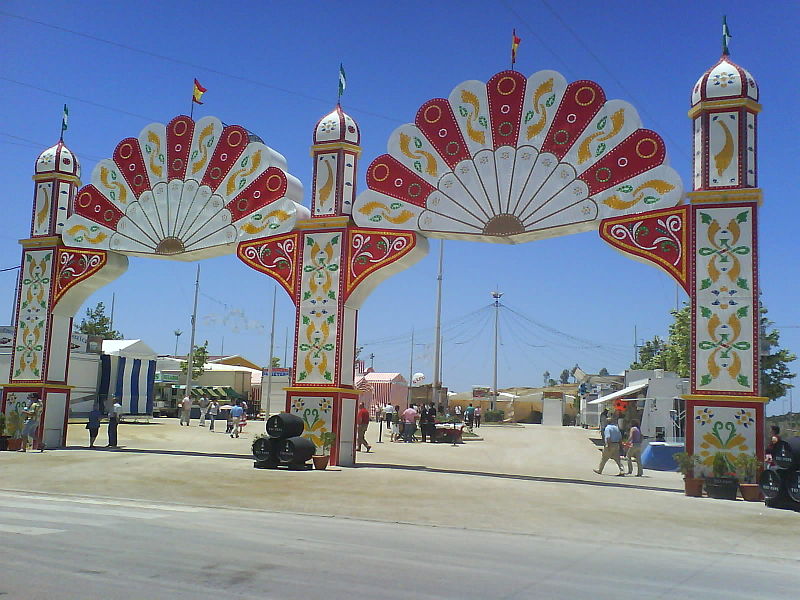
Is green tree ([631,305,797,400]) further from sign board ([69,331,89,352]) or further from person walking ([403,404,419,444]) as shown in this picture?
sign board ([69,331,89,352])

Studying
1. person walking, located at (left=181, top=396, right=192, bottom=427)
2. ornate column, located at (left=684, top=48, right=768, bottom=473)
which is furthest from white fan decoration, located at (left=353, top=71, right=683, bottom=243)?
person walking, located at (left=181, top=396, right=192, bottom=427)

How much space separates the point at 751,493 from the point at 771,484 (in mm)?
885

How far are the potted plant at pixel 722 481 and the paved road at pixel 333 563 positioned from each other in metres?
5.03

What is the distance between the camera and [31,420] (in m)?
21.6

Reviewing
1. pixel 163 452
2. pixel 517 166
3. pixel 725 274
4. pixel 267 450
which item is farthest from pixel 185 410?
pixel 725 274

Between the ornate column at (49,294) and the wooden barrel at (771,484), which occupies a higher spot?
the ornate column at (49,294)

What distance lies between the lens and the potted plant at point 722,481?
14703mm

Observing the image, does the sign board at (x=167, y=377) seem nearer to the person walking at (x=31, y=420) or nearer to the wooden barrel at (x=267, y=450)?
the person walking at (x=31, y=420)

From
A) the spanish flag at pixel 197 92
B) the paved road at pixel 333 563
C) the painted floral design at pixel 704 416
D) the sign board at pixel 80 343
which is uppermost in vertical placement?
the spanish flag at pixel 197 92

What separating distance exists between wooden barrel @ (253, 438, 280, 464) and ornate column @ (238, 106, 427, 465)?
1.29 m

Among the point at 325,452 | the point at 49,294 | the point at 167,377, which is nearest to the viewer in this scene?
the point at 325,452

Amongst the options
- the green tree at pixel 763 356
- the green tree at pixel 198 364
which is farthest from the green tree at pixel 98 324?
the green tree at pixel 763 356

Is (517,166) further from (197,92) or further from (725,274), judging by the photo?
(197,92)

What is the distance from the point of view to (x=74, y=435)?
94.5ft
